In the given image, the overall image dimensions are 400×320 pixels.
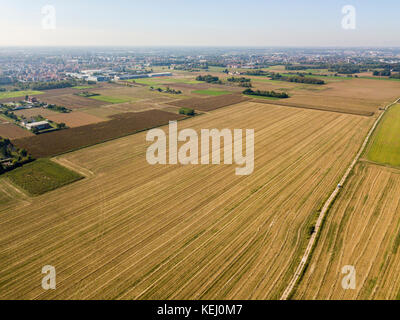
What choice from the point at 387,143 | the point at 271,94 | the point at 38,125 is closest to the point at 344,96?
the point at 271,94

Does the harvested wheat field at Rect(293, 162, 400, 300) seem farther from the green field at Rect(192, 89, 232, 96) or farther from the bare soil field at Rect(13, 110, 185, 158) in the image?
the green field at Rect(192, 89, 232, 96)

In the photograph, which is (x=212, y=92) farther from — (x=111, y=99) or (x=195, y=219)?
(x=195, y=219)

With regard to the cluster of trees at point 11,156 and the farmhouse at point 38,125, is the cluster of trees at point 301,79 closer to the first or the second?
the farmhouse at point 38,125

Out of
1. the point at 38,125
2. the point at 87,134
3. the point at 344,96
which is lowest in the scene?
the point at 87,134

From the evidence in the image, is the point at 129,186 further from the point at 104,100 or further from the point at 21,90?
the point at 21,90

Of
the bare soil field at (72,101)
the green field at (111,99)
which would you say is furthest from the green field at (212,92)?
the bare soil field at (72,101)

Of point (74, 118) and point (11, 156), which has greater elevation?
point (74, 118)
